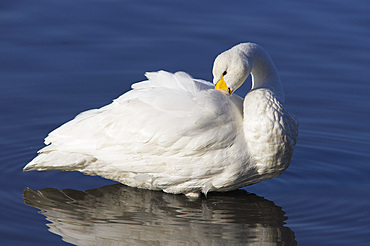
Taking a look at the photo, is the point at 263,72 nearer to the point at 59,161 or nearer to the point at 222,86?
the point at 222,86

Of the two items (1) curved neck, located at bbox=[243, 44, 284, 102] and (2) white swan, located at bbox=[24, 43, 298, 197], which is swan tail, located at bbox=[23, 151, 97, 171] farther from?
(1) curved neck, located at bbox=[243, 44, 284, 102]

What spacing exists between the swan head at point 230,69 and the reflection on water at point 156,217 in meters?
1.16

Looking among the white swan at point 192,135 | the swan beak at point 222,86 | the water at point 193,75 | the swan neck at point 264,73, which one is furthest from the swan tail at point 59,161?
the swan neck at point 264,73

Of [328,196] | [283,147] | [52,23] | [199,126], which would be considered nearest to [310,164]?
[328,196]

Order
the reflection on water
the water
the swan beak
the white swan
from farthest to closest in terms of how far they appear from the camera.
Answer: the swan beak
the white swan
the water
the reflection on water

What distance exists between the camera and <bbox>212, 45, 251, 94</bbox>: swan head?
693 centimetres

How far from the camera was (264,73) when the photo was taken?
738cm

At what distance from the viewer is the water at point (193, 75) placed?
670 centimetres

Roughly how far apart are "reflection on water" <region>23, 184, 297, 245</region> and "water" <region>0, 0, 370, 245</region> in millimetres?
17

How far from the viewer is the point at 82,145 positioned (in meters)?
7.25

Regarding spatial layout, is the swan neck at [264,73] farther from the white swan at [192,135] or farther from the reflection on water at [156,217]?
the reflection on water at [156,217]

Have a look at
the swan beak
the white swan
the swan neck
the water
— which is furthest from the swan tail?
the swan neck

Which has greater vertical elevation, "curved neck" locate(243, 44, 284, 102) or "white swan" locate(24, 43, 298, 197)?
"curved neck" locate(243, 44, 284, 102)

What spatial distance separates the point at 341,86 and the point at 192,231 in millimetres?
3909
